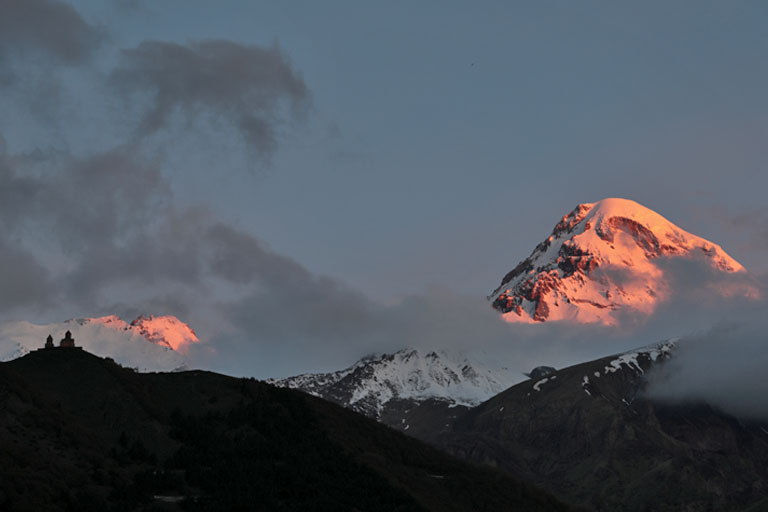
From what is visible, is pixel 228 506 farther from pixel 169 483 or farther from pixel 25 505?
pixel 25 505

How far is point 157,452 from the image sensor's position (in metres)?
166

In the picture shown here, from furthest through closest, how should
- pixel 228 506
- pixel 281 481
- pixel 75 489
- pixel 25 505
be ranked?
pixel 281 481 → pixel 228 506 → pixel 75 489 → pixel 25 505

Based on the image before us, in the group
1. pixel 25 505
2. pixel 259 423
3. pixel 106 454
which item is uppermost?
pixel 259 423

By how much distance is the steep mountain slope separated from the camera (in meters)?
142

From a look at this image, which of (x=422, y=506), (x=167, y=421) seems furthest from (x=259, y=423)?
(x=422, y=506)

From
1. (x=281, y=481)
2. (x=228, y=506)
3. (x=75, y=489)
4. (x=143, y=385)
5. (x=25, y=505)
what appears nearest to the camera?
(x=25, y=505)

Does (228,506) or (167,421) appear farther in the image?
(167,421)

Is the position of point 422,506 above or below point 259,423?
below

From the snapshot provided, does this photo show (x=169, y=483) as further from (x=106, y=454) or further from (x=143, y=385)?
(x=143, y=385)

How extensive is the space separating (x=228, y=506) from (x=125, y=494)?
15264 millimetres

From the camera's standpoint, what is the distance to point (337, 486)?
576 ft

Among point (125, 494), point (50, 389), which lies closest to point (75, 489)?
point (125, 494)

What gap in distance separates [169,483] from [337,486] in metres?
32.9

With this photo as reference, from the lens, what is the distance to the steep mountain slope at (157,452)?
141875 mm
